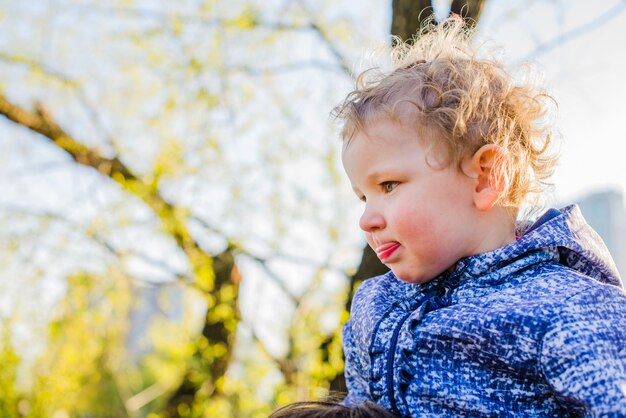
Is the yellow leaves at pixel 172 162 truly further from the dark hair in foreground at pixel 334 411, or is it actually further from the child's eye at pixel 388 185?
the dark hair in foreground at pixel 334 411

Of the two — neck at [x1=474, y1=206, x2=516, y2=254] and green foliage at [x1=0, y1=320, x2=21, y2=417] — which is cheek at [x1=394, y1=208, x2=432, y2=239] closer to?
neck at [x1=474, y1=206, x2=516, y2=254]

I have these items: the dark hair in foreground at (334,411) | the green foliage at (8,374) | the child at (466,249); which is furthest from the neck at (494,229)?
the green foliage at (8,374)

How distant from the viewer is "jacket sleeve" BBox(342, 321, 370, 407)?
1.60 meters

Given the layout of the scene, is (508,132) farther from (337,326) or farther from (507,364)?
(337,326)

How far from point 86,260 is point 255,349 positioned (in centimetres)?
120

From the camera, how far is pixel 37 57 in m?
4.79

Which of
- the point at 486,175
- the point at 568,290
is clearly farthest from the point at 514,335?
the point at 486,175

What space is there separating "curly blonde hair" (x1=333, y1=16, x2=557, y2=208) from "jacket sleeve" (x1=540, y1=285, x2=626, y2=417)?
318 millimetres

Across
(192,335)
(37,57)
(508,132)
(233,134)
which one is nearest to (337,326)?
(233,134)

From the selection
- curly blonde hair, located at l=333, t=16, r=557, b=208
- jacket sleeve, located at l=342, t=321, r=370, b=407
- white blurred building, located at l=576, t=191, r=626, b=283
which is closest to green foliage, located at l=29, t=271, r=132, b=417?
jacket sleeve, located at l=342, t=321, r=370, b=407

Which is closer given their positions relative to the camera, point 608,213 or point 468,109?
point 468,109

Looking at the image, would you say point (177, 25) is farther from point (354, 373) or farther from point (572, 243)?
point (572, 243)

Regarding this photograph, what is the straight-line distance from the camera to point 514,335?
4.00ft

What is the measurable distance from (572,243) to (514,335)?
27cm
